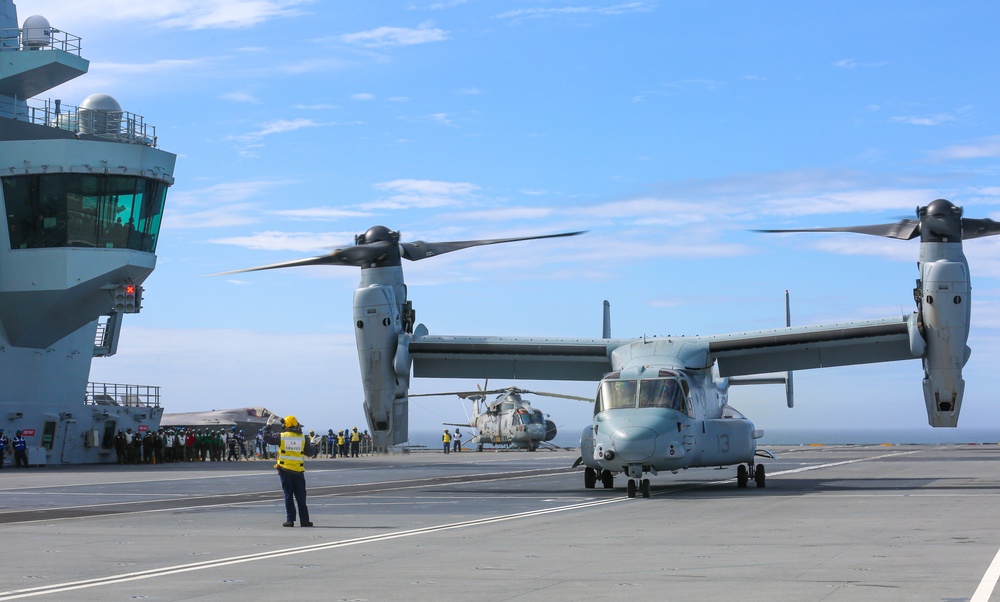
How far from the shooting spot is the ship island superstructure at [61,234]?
4181 centimetres

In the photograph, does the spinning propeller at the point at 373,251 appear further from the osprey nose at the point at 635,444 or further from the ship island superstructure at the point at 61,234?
the ship island superstructure at the point at 61,234

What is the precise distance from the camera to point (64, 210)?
1656 inches

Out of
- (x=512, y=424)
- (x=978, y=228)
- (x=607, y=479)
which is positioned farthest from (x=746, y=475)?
(x=512, y=424)

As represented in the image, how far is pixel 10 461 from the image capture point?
42562mm

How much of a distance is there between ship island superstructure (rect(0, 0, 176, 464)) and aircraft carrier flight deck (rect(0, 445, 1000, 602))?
19642 mm

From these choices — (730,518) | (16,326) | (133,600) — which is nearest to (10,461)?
(16,326)

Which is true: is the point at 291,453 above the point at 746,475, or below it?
above

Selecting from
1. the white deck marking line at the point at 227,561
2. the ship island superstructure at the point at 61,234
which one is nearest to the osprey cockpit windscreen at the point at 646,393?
the white deck marking line at the point at 227,561

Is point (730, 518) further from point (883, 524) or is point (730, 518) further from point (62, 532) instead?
point (62, 532)

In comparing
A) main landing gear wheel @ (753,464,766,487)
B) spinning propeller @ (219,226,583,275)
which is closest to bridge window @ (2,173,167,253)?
spinning propeller @ (219,226,583,275)

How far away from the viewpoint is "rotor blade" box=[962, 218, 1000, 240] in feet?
77.3

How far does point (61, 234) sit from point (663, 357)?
26.6m

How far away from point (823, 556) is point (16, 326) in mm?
38921

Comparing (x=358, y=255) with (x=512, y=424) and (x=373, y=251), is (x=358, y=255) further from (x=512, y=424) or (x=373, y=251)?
(x=512, y=424)
